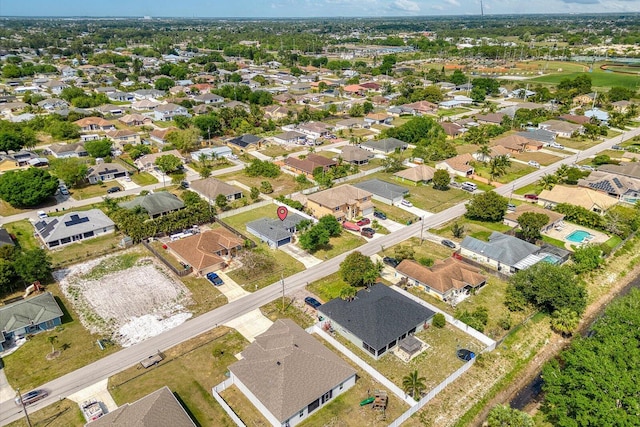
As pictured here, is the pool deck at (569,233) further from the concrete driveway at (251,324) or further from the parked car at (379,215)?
the concrete driveway at (251,324)

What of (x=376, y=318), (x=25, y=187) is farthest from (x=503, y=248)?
(x=25, y=187)

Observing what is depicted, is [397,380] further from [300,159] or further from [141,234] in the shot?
[300,159]

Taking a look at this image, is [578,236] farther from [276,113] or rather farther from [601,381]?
[276,113]

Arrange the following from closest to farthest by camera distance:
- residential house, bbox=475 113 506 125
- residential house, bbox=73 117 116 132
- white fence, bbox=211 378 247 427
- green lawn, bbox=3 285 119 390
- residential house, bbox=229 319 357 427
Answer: residential house, bbox=229 319 357 427 → white fence, bbox=211 378 247 427 → green lawn, bbox=3 285 119 390 → residential house, bbox=73 117 116 132 → residential house, bbox=475 113 506 125

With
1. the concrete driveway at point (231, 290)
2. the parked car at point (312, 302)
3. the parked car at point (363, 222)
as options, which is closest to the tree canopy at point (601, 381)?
the parked car at point (312, 302)

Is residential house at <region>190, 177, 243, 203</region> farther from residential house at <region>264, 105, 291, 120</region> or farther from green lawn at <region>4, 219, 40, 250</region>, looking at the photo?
residential house at <region>264, 105, 291, 120</region>

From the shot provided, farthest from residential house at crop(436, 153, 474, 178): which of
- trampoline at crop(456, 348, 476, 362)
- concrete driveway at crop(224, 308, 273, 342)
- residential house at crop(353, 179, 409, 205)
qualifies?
concrete driveway at crop(224, 308, 273, 342)

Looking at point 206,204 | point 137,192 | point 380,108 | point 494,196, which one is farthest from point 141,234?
point 380,108
